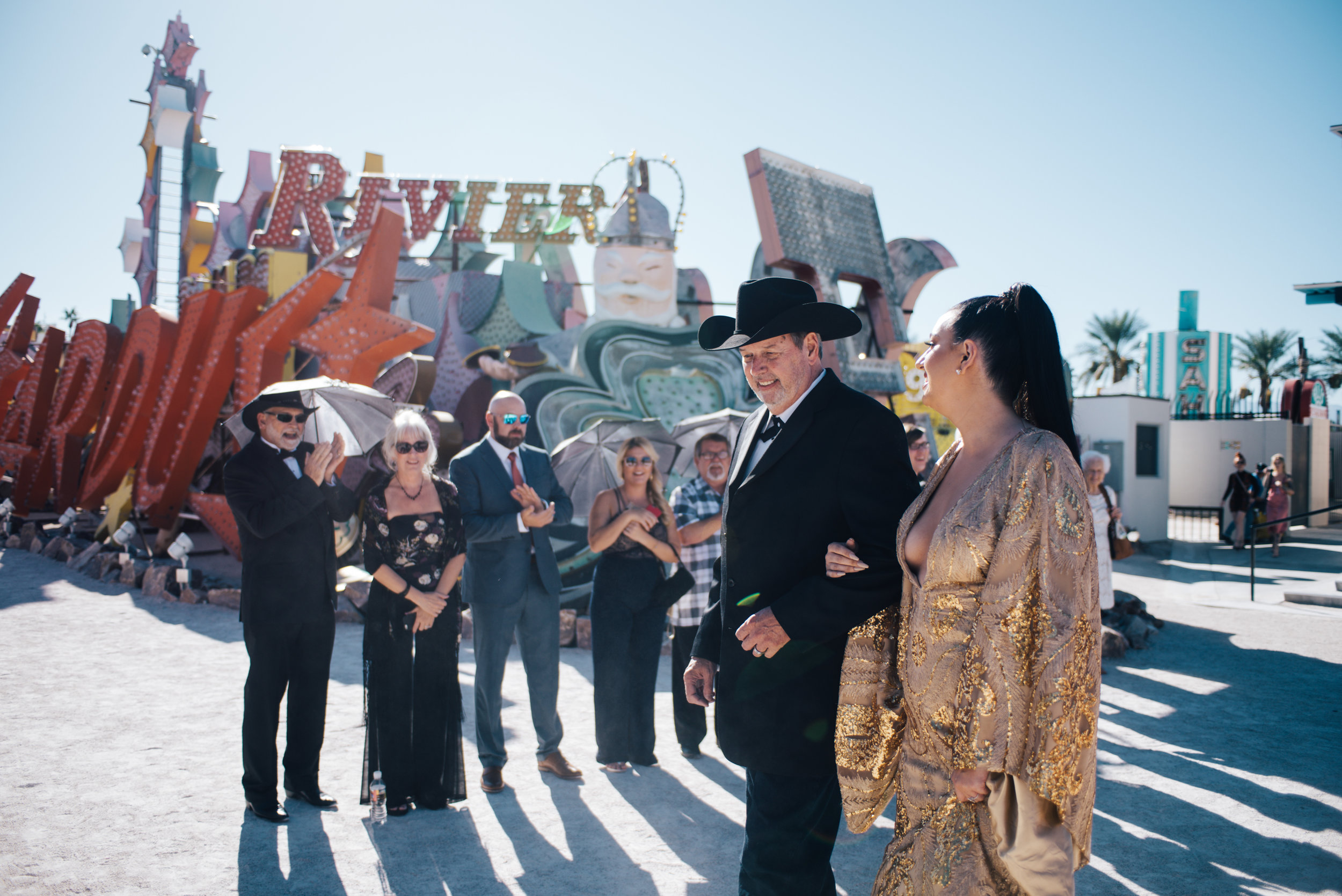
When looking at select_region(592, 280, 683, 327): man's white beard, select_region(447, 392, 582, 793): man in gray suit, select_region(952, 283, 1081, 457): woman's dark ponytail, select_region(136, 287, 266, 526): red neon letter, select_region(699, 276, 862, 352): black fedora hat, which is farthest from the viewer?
select_region(592, 280, 683, 327): man's white beard

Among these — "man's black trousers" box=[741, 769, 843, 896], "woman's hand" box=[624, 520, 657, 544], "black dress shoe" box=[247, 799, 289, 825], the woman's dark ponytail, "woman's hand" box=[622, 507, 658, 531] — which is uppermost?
the woman's dark ponytail

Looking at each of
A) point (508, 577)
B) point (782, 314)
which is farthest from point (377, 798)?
point (782, 314)

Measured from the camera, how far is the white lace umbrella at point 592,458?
6.41 metres

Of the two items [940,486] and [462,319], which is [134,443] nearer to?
[462,319]

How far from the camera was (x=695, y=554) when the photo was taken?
5207 millimetres

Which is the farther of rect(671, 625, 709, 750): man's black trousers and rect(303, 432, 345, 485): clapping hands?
rect(671, 625, 709, 750): man's black trousers

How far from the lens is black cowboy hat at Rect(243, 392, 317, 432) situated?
4.04 meters

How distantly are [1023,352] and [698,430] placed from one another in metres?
4.70

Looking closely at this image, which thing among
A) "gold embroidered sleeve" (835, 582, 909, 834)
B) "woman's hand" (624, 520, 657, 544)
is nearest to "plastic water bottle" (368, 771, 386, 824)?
"woman's hand" (624, 520, 657, 544)

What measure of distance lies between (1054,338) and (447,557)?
3.15 meters

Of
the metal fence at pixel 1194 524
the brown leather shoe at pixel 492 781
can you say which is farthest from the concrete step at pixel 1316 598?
the brown leather shoe at pixel 492 781

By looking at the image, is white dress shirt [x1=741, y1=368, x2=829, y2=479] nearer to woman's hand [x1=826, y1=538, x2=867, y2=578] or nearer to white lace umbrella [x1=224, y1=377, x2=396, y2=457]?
woman's hand [x1=826, y1=538, x2=867, y2=578]

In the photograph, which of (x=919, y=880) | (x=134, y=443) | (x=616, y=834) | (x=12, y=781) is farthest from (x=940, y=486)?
(x=134, y=443)

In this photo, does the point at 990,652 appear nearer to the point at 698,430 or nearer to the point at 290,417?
the point at 290,417
